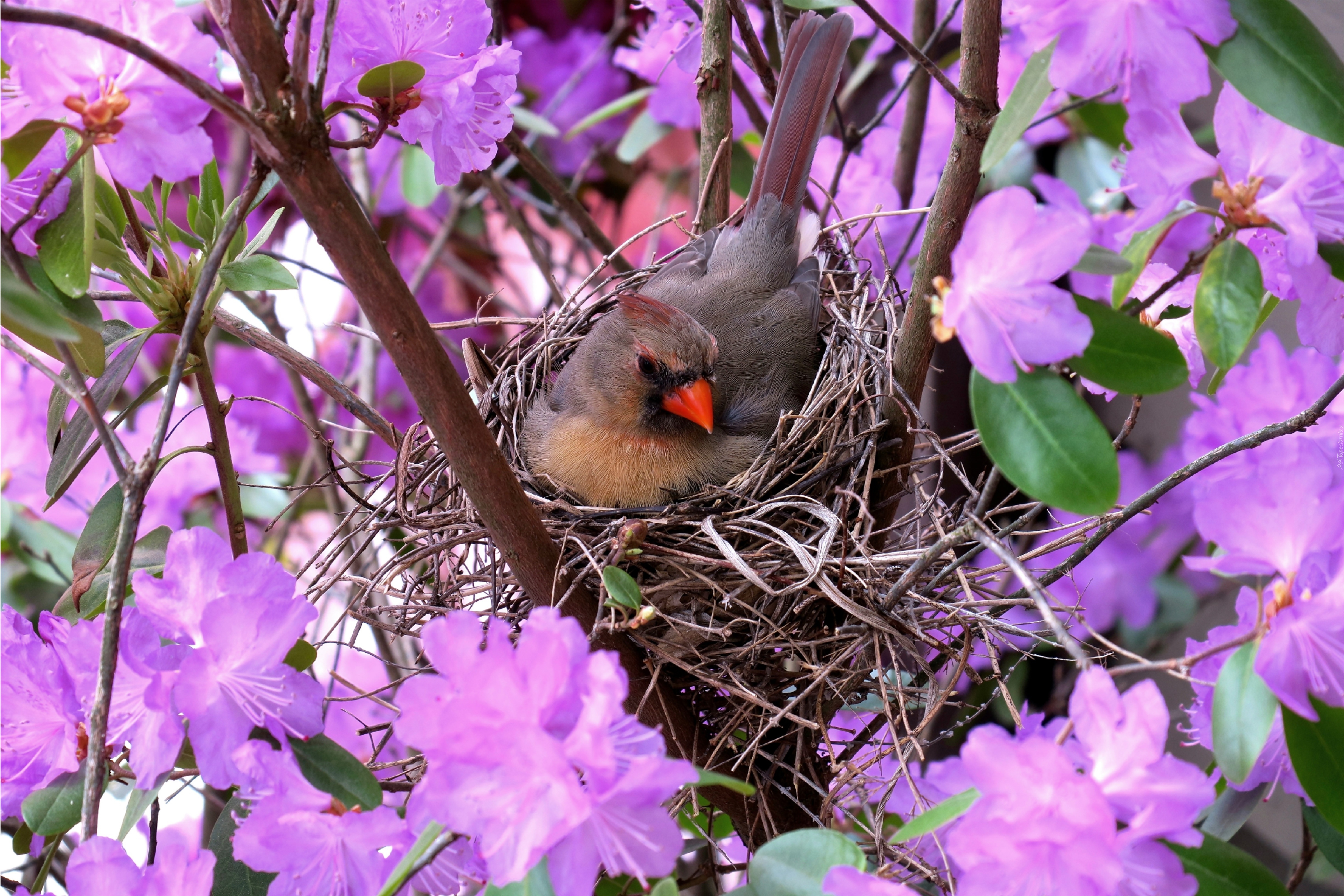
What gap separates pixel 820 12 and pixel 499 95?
930 mm

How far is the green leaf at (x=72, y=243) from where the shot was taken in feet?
3.27

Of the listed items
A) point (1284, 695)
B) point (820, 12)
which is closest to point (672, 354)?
point (820, 12)

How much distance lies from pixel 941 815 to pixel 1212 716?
0.81 ft

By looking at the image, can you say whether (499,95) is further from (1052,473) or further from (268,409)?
(268,409)

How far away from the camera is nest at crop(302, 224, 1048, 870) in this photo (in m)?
1.33

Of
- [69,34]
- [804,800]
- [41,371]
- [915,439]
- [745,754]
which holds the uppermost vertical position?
[69,34]

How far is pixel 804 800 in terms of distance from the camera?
1449mm

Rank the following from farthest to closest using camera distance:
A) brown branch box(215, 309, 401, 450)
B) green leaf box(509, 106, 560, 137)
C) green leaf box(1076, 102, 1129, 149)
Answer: green leaf box(1076, 102, 1129, 149)
green leaf box(509, 106, 560, 137)
brown branch box(215, 309, 401, 450)

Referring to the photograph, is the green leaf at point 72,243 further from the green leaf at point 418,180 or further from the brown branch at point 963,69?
the green leaf at point 418,180

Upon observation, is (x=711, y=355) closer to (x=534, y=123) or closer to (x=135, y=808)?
(x=534, y=123)

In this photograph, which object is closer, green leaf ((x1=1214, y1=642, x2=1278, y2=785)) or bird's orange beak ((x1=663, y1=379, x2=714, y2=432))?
green leaf ((x1=1214, y1=642, x2=1278, y2=785))

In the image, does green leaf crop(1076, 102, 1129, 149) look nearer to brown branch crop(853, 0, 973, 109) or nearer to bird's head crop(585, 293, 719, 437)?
bird's head crop(585, 293, 719, 437)

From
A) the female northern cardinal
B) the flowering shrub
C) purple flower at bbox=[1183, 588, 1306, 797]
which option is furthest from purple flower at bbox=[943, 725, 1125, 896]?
the female northern cardinal

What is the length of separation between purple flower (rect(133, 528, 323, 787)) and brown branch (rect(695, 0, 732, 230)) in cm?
104
